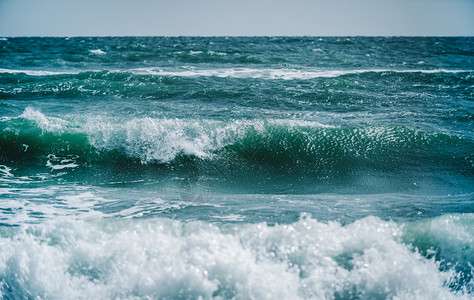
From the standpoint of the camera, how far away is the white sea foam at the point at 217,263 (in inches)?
124

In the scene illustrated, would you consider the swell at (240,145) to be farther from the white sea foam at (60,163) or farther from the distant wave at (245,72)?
the distant wave at (245,72)

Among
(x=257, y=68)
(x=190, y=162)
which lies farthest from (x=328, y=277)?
(x=257, y=68)

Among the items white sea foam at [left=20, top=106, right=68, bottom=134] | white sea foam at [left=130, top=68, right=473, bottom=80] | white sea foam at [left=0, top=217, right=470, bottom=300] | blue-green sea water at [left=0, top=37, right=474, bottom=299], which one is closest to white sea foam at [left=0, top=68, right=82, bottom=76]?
blue-green sea water at [left=0, top=37, right=474, bottom=299]

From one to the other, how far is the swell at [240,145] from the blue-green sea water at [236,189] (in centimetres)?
4

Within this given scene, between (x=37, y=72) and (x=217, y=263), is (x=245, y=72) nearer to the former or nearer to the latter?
(x=37, y=72)

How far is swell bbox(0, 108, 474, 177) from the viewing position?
6.64m

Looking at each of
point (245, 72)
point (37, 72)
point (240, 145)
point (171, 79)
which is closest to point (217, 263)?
point (240, 145)

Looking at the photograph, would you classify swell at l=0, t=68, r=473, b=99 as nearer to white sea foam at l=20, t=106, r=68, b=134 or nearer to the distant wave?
the distant wave

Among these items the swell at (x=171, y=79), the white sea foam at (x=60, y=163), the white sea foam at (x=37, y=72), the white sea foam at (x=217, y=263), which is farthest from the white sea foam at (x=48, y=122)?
the white sea foam at (x=37, y=72)

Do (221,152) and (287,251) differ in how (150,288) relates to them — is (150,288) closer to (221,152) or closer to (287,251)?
(287,251)

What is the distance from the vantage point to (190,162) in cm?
672

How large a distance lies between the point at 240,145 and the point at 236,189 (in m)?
1.77

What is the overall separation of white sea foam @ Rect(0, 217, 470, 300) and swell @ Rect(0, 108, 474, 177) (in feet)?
9.53

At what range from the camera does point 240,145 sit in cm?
733
